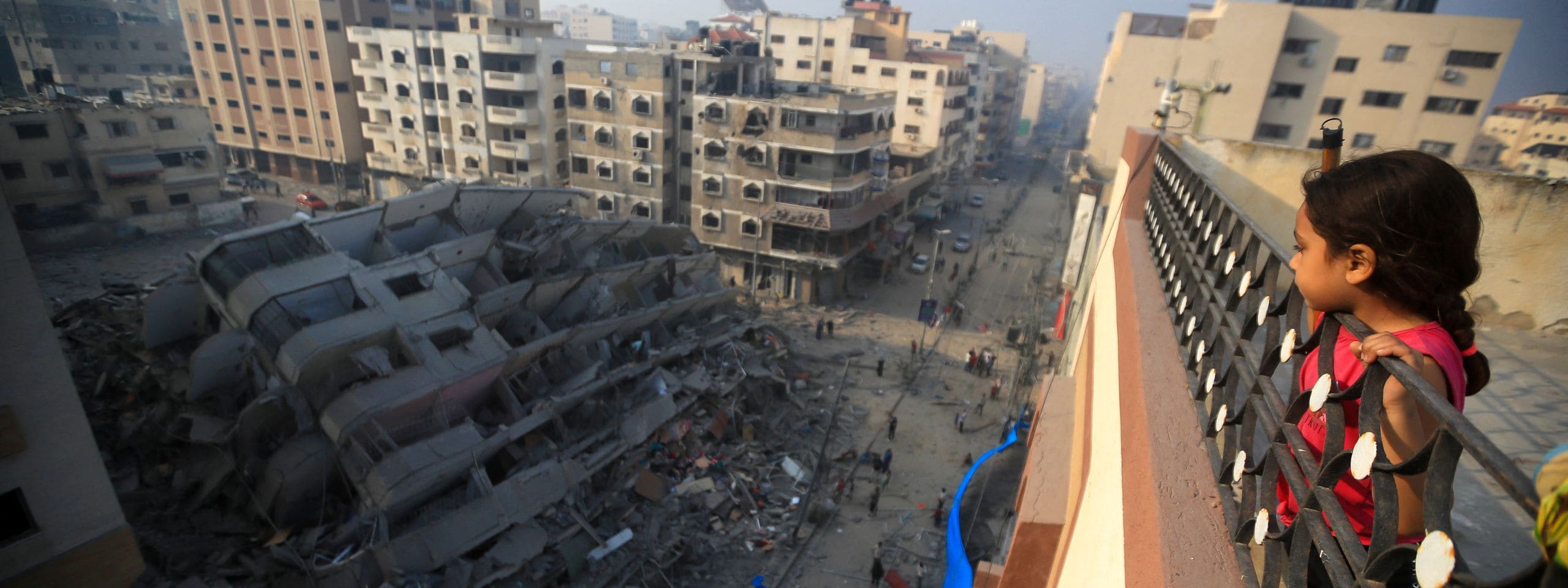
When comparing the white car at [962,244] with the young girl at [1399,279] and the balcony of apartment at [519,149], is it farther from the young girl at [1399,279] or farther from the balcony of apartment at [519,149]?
the young girl at [1399,279]

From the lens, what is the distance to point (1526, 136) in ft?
102

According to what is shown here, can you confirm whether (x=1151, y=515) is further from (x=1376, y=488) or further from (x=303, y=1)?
(x=303, y=1)

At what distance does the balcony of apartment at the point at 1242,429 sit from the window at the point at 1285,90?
20.9 meters

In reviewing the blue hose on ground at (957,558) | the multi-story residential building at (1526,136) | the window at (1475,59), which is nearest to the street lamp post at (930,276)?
the blue hose on ground at (957,558)

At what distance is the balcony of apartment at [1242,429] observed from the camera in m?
1.34

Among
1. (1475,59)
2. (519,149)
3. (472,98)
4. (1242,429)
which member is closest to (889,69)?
(519,149)

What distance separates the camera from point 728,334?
1984 centimetres

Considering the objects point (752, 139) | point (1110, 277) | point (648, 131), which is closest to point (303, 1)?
point (648, 131)

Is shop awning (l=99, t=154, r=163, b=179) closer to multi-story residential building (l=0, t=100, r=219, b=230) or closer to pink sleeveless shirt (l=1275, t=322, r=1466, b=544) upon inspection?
multi-story residential building (l=0, t=100, r=219, b=230)

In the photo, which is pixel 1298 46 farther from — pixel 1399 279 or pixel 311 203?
pixel 311 203

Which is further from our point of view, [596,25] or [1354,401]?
[596,25]

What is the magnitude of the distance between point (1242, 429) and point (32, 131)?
34.6 metres

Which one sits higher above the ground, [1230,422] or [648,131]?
[1230,422]

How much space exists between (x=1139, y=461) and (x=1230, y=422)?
32cm
